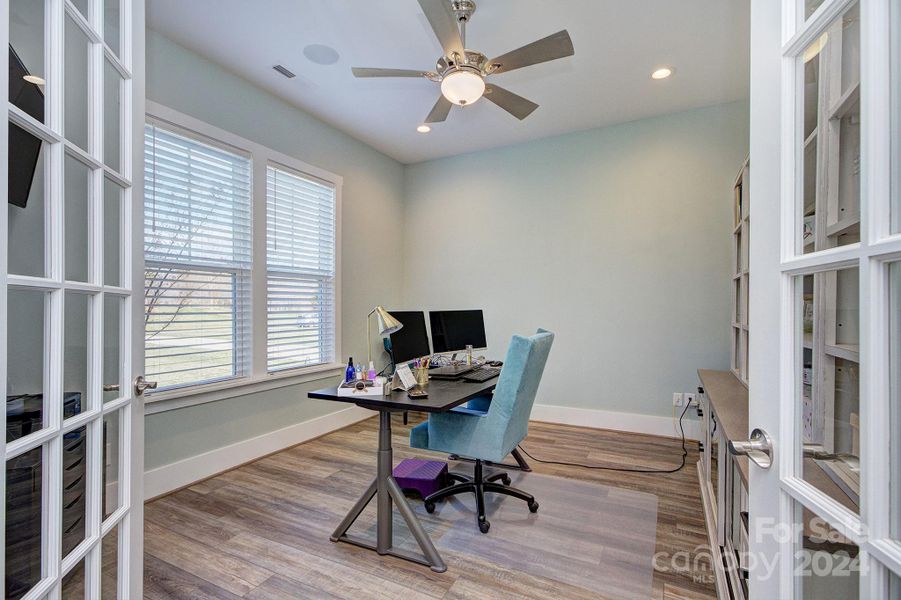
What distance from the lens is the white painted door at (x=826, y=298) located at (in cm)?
56

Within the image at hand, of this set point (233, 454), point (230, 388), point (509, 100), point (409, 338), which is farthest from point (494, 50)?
point (233, 454)

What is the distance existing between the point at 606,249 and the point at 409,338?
2267 mm

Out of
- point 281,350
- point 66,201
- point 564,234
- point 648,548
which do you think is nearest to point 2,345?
point 66,201

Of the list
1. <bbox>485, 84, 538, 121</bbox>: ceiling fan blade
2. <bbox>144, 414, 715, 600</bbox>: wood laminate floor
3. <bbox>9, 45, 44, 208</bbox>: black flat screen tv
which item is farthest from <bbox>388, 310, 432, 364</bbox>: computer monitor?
<bbox>9, 45, 44, 208</bbox>: black flat screen tv

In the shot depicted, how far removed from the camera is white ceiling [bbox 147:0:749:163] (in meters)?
2.34

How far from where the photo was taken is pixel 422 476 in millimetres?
2541

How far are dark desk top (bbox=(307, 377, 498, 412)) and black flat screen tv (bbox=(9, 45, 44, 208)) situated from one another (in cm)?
126

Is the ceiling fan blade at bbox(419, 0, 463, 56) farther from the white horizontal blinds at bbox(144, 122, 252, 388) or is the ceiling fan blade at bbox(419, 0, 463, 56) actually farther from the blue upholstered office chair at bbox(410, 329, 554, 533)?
the white horizontal blinds at bbox(144, 122, 252, 388)

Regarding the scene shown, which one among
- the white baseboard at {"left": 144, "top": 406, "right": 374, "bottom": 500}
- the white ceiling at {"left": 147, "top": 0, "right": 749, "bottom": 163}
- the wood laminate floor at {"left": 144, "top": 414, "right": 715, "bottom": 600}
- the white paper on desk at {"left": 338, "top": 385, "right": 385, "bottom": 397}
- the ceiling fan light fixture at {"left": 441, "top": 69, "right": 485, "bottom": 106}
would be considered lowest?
the wood laminate floor at {"left": 144, "top": 414, "right": 715, "bottom": 600}

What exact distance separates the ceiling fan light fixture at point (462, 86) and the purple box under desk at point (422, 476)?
2.24 metres

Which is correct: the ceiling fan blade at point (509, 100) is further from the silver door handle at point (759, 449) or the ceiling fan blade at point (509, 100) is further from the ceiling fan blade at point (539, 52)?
the silver door handle at point (759, 449)

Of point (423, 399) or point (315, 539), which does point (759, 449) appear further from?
point (315, 539)

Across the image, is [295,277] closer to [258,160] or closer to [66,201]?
[258,160]

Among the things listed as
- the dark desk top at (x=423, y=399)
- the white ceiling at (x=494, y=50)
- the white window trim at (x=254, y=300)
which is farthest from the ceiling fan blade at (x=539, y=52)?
the white window trim at (x=254, y=300)
